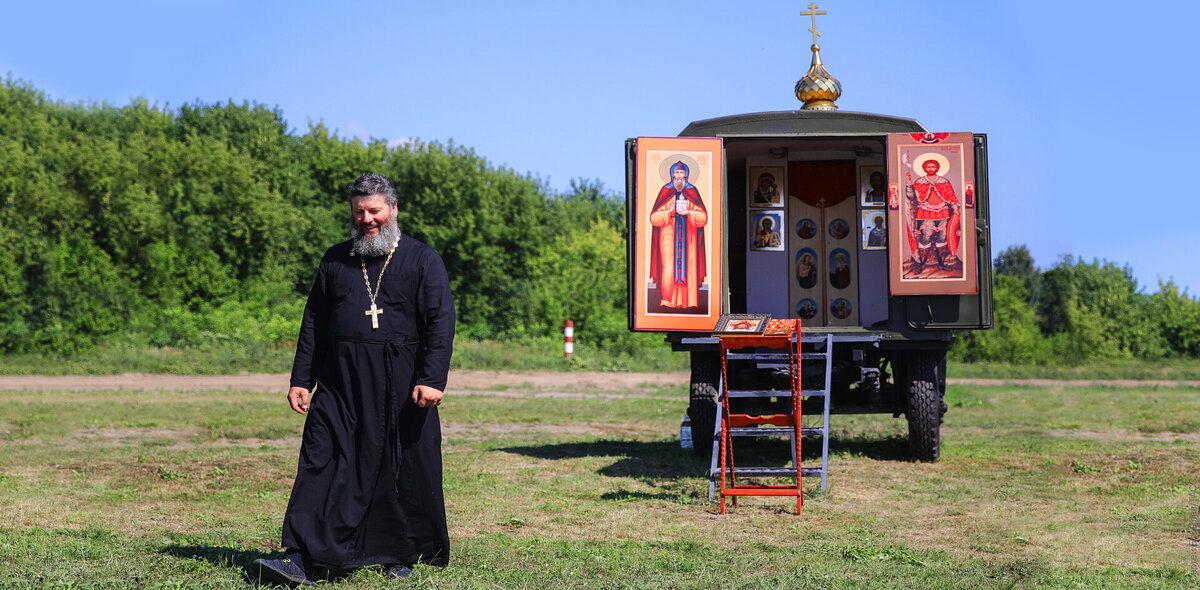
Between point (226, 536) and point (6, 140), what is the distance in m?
38.3

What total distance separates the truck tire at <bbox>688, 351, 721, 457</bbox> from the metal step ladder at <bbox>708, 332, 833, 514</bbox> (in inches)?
16.5

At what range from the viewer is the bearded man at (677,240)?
10.7 m

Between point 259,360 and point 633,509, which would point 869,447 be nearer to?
point 633,509

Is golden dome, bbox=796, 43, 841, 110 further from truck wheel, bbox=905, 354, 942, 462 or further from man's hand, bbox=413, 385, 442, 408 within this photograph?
man's hand, bbox=413, 385, 442, 408

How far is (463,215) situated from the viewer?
49.8m

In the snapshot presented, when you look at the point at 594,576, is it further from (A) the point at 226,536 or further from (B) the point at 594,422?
(B) the point at 594,422

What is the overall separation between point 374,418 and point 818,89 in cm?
831

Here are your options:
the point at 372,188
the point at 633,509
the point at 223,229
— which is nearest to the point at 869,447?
the point at 633,509

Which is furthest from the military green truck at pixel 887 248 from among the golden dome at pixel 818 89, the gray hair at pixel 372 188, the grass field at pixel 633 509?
the gray hair at pixel 372 188

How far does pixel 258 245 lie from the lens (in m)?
44.3

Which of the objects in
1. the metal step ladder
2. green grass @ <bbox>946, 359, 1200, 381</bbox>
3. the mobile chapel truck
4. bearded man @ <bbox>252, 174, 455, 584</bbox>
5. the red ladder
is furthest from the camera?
green grass @ <bbox>946, 359, 1200, 381</bbox>

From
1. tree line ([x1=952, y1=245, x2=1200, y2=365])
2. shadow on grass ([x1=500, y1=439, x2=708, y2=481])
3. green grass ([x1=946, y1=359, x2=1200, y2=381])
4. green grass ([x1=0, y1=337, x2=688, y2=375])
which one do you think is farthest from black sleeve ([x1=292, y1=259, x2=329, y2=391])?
tree line ([x1=952, y1=245, x2=1200, y2=365])

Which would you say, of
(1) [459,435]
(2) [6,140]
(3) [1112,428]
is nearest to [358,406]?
(1) [459,435]

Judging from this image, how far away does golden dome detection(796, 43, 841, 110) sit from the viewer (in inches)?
499
